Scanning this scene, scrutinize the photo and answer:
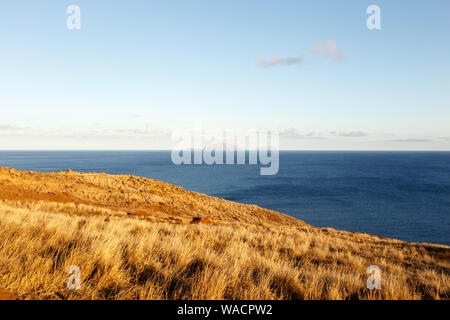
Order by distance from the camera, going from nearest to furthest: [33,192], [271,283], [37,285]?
1. [37,285]
2. [271,283]
3. [33,192]

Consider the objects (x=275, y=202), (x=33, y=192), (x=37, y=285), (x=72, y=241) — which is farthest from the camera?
(x=275, y=202)

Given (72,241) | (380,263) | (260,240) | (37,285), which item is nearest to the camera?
(37,285)

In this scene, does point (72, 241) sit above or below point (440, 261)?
above

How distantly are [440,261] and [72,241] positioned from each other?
14534 millimetres

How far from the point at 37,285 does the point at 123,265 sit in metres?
1.60

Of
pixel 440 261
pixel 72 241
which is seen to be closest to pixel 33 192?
pixel 72 241

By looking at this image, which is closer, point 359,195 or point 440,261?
point 440,261
